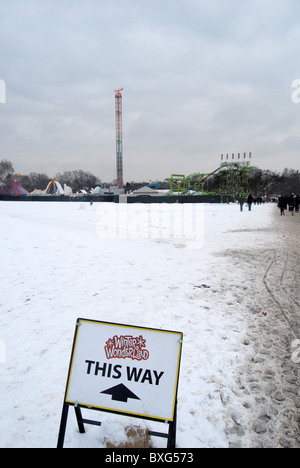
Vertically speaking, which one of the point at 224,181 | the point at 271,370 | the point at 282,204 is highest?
the point at 224,181

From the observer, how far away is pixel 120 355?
250 cm

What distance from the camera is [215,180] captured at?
67.4 m

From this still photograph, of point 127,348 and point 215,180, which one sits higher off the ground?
point 215,180

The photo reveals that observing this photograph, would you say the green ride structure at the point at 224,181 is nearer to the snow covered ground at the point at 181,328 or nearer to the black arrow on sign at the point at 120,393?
the snow covered ground at the point at 181,328

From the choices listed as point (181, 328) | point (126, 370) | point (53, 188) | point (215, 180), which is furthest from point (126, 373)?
point (53, 188)

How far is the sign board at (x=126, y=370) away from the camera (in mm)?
2361

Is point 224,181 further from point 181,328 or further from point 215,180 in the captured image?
point 181,328

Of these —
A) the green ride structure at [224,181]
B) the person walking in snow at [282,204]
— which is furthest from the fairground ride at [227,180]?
the person walking in snow at [282,204]

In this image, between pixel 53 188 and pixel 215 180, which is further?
pixel 53 188

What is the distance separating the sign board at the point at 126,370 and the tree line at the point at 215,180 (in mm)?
63871

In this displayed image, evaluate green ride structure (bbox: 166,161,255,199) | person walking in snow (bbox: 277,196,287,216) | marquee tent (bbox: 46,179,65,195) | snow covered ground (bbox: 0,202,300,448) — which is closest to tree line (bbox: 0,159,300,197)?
green ride structure (bbox: 166,161,255,199)

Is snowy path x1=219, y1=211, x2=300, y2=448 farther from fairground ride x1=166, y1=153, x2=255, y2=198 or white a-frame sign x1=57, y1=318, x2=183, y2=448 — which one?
fairground ride x1=166, y1=153, x2=255, y2=198

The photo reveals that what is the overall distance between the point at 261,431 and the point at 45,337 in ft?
11.0

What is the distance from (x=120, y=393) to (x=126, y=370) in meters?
0.18
